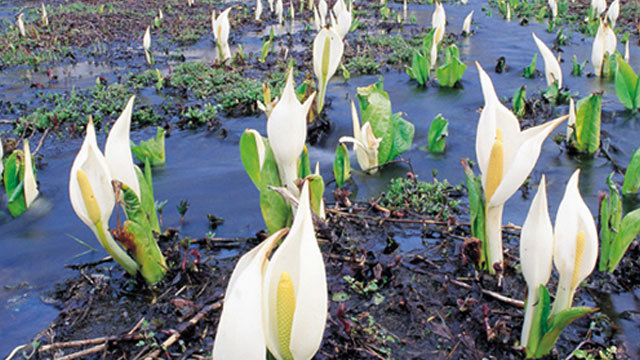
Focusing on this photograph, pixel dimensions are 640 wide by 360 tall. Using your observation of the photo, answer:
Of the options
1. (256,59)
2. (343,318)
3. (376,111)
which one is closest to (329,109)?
(376,111)

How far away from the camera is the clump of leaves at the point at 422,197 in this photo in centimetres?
312

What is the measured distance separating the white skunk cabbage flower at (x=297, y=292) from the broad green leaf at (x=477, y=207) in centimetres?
101

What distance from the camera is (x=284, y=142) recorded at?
2.39 m

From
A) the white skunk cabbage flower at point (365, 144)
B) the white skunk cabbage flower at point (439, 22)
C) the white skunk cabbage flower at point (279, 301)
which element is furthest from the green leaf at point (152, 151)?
the white skunk cabbage flower at point (439, 22)

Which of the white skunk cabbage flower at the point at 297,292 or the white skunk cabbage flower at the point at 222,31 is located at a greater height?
the white skunk cabbage flower at the point at 222,31

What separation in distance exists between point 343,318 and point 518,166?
89 centimetres

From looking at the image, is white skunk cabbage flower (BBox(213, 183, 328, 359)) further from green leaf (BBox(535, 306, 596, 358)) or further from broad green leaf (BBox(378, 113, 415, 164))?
broad green leaf (BBox(378, 113, 415, 164))

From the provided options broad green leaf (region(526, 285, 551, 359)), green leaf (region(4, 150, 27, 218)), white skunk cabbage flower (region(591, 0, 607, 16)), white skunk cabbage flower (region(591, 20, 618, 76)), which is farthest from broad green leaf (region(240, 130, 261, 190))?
white skunk cabbage flower (region(591, 0, 607, 16))

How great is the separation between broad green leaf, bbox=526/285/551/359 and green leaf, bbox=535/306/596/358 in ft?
0.04

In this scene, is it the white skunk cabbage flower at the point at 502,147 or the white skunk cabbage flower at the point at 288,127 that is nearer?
the white skunk cabbage flower at the point at 502,147

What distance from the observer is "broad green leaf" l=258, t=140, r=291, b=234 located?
100 inches

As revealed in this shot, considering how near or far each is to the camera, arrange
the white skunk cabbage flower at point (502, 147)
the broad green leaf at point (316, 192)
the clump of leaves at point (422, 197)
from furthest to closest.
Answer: the clump of leaves at point (422, 197)
the broad green leaf at point (316, 192)
the white skunk cabbage flower at point (502, 147)

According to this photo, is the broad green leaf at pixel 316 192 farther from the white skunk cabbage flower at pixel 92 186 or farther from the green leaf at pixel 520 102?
the green leaf at pixel 520 102

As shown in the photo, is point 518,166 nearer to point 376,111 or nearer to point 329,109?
point 376,111
